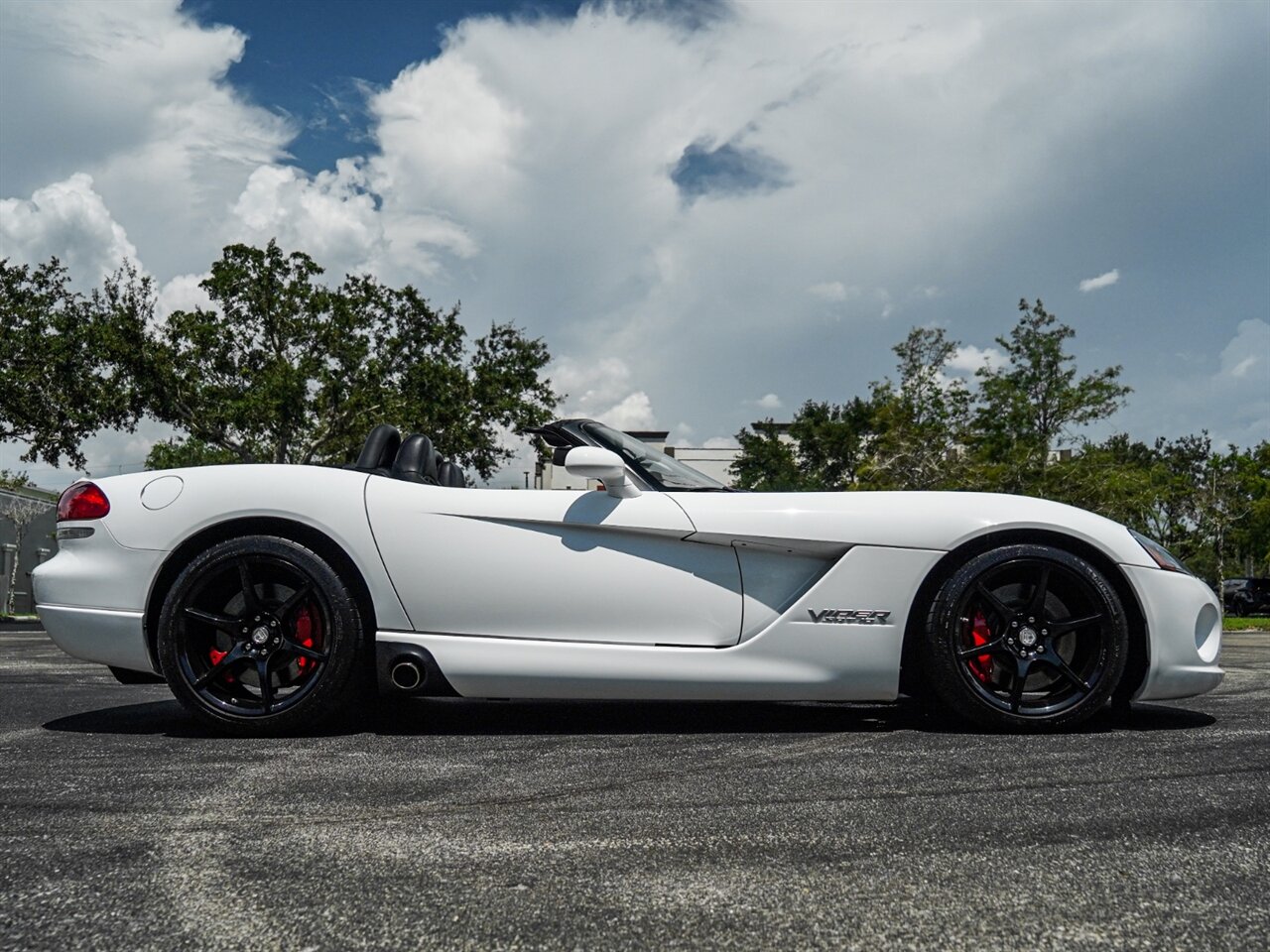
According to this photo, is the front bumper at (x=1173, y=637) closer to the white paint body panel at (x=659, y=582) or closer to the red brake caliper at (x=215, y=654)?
the white paint body panel at (x=659, y=582)

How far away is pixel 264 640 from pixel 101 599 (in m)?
0.65

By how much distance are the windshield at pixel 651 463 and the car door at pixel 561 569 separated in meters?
0.18

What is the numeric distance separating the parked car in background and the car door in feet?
136

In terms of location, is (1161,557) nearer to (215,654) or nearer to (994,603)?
(994,603)

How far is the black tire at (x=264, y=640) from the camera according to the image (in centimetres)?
356

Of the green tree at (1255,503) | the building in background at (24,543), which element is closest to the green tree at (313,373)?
the building in background at (24,543)

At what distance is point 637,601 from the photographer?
3533 mm

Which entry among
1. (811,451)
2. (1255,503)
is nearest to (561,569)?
(1255,503)

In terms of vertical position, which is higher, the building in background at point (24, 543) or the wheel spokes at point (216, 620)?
the building in background at point (24, 543)

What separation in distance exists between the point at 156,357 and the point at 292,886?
25.3 meters

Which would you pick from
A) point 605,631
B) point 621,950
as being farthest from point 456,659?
point 621,950

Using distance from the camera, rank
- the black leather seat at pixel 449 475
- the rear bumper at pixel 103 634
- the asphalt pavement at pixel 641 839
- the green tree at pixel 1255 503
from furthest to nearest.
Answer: the green tree at pixel 1255 503, the black leather seat at pixel 449 475, the rear bumper at pixel 103 634, the asphalt pavement at pixel 641 839

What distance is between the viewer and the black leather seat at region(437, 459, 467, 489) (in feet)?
13.9

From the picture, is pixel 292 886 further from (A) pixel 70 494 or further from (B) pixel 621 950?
(A) pixel 70 494
